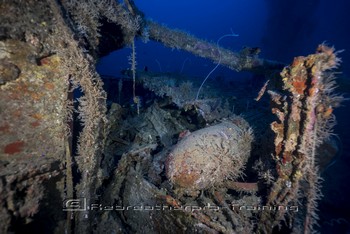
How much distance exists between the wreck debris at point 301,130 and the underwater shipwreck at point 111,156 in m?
0.01

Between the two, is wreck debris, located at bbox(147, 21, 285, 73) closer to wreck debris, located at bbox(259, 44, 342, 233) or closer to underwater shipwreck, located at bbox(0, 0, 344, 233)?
underwater shipwreck, located at bbox(0, 0, 344, 233)

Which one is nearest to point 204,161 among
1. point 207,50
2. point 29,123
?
point 29,123

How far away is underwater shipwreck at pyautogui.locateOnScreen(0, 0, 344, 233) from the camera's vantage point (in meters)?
2.59

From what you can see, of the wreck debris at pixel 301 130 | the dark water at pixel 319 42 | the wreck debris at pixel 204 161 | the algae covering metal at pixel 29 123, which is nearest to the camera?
the algae covering metal at pixel 29 123

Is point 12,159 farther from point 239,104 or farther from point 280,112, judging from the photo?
point 239,104

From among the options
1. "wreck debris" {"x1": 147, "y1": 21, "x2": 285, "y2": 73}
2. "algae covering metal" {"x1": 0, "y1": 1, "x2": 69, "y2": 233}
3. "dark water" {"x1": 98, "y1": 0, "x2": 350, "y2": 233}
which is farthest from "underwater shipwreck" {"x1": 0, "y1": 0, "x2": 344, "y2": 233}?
"wreck debris" {"x1": 147, "y1": 21, "x2": 285, "y2": 73}

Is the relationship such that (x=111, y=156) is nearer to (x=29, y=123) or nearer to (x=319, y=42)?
(x=29, y=123)

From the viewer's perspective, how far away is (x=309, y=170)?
2748mm

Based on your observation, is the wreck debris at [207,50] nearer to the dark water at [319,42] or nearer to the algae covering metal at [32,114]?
the dark water at [319,42]

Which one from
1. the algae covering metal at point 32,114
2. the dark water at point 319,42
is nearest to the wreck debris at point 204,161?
the algae covering metal at point 32,114

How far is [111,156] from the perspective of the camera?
455 centimetres

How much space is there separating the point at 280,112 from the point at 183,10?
18352cm

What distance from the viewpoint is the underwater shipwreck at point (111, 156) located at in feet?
8.50

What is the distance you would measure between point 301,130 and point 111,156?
10.7 feet
